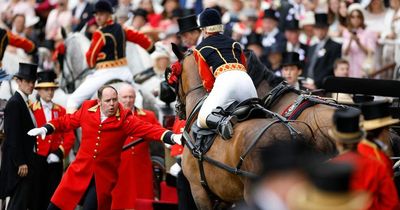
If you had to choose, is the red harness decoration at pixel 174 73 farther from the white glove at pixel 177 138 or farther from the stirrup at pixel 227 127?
the stirrup at pixel 227 127

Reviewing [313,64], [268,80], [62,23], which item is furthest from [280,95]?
[62,23]

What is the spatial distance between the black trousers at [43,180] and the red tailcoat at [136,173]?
0.85 meters

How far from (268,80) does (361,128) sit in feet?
14.7

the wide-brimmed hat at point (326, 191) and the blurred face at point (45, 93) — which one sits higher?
the wide-brimmed hat at point (326, 191)

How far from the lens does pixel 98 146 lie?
11.7m

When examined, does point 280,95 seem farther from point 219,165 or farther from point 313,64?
point 313,64

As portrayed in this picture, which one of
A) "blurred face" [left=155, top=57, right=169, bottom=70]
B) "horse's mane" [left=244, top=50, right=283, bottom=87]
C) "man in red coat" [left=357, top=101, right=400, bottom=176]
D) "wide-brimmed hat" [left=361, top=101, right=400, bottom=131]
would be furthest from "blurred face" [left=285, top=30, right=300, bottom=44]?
"wide-brimmed hat" [left=361, top=101, right=400, bottom=131]

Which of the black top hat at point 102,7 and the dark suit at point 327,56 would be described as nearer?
the black top hat at point 102,7

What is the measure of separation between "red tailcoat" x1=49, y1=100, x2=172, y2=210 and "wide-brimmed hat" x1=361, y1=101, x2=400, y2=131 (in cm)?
378

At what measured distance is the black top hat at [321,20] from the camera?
17.4m

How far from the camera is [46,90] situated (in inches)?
541

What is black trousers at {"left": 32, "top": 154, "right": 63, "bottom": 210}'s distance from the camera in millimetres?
12852

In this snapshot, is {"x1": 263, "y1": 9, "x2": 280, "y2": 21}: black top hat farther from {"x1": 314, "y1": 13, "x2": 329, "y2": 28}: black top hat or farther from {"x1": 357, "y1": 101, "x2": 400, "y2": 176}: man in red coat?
{"x1": 357, "y1": 101, "x2": 400, "y2": 176}: man in red coat

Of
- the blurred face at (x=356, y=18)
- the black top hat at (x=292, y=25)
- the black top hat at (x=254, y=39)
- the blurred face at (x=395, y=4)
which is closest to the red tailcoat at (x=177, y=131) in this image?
the blurred face at (x=356, y=18)
